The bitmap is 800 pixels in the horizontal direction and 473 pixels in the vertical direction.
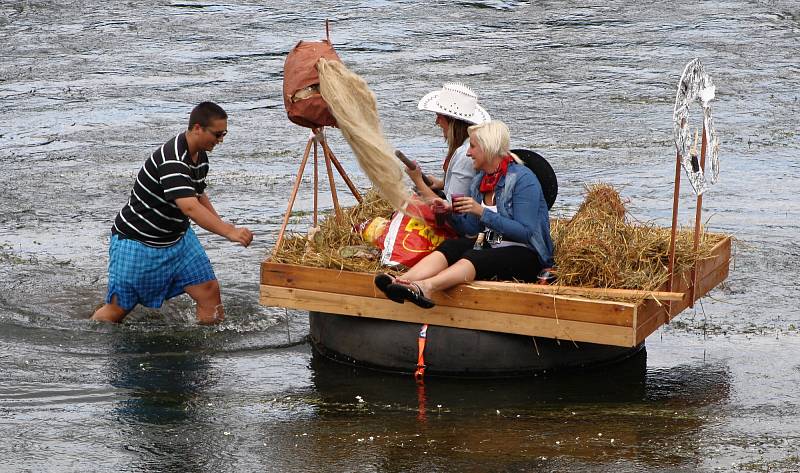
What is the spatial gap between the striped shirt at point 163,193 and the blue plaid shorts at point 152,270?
7 cm

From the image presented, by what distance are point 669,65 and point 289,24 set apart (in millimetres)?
6937

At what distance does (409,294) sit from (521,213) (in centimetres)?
89

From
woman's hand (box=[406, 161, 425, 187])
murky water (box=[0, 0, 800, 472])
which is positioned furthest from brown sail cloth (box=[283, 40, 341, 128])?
murky water (box=[0, 0, 800, 472])

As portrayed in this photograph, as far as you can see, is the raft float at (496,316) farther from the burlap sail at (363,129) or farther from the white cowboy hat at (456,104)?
the white cowboy hat at (456,104)

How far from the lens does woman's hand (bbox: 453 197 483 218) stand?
7711 millimetres

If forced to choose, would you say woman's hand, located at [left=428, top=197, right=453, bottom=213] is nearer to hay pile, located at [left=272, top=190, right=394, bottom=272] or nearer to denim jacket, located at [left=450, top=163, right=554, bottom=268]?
denim jacket, located at [left=450, top=163, right=554, bottom=268]

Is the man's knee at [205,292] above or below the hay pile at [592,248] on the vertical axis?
below

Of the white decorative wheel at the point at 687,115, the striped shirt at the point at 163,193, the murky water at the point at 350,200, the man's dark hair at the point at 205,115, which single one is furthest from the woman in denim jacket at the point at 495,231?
the striped shirt at the point at 163,193

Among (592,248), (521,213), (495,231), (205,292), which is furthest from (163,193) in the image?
(592,248)

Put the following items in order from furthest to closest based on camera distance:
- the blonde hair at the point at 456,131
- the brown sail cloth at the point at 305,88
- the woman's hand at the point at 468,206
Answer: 1. the blonde hair at the point at 456,131
2. the brown sail cloth at the point at 305,88
3. the woman's hand at the point at 468,206

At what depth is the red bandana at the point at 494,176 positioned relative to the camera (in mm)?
7926

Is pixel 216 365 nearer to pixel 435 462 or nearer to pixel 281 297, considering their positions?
pixel 281 297

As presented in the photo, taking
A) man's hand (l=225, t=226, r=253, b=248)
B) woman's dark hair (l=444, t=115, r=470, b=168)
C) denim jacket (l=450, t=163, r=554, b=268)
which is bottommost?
man's hand (l=225, t=226, r=253, b=248)

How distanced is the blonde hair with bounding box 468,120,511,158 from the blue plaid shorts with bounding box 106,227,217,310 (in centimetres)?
234
